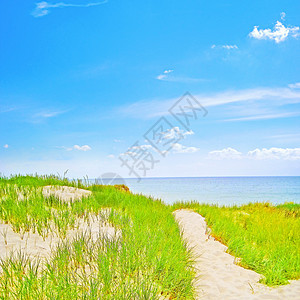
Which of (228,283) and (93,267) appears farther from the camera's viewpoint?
(228,283)

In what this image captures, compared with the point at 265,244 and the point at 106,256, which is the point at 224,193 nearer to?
the point at 265,244

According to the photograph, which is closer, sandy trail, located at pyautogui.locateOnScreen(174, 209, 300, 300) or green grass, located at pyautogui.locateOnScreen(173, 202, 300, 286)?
sandy trail, located at pyautogui.locateOnScreen(174, 209, 300, 300)

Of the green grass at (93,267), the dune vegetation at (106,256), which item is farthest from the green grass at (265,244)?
the green grass at (93,267)

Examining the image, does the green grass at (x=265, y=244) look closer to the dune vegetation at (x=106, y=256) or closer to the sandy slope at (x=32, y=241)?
the dune vegetation at (x=106, y=256)

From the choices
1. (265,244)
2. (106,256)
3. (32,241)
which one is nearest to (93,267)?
(106,256)

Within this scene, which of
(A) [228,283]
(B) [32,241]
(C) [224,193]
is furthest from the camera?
(C) [224,193]

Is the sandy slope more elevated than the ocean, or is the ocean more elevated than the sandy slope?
the sandy slope

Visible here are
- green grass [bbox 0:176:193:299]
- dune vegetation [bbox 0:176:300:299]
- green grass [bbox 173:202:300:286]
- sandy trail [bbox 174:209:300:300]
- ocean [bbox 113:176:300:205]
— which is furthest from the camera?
ocean [bbox 113:176:300:205]

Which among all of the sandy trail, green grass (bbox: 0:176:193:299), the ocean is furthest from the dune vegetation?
the ocean

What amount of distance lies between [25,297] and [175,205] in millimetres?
11822

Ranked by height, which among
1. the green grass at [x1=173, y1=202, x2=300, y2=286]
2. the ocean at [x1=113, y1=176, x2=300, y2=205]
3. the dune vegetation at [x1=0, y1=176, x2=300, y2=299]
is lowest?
the ocean at [x1=113, y1=176, x2=300, y2=205]

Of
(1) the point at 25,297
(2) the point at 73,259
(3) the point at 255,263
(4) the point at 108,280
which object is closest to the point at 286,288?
(3) the point at 255,263

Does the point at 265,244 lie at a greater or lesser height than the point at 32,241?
lesser

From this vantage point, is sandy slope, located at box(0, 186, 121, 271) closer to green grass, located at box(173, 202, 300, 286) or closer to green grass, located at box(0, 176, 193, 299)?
green grass, located at box(0, 176, 193, 299)
